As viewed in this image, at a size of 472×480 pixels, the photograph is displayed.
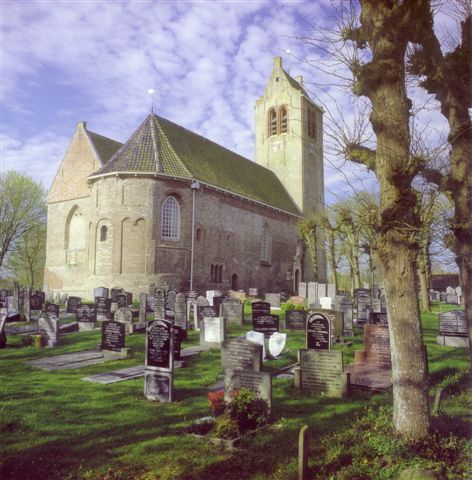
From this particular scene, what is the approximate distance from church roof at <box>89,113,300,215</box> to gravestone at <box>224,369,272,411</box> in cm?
1987

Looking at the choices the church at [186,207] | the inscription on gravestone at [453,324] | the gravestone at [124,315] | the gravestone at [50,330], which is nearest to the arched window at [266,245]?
the church at [186,207]

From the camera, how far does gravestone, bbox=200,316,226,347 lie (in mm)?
11969

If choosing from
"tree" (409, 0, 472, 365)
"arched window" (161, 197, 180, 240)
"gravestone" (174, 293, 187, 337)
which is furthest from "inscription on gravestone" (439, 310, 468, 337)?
"arched window" (161, 197, 180, 240)

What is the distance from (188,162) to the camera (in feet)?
91.4

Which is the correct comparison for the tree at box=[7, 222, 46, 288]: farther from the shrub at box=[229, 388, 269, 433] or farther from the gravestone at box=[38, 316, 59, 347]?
the shrub at box=[229, 388, 269, 433]

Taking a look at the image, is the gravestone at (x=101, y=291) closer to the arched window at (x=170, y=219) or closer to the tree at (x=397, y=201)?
the arched window at (x=170, y=219)

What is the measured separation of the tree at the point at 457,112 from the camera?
673 cm

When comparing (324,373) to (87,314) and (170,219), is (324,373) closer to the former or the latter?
(87,314)

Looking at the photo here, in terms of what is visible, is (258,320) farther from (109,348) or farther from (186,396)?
(186,396)

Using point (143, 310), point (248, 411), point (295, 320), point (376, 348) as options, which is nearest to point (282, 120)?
point (143, 310)

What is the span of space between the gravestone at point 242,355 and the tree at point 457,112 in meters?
3.64

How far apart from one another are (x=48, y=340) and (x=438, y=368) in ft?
33.2

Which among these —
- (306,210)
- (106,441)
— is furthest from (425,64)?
(306,210)

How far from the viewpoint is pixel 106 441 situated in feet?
18.1
